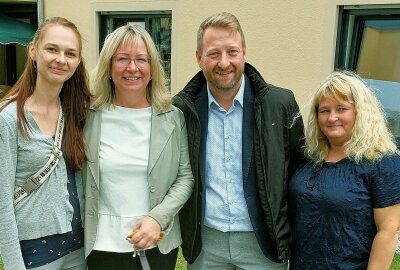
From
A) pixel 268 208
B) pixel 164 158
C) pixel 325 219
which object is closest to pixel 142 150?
pixel 164 158

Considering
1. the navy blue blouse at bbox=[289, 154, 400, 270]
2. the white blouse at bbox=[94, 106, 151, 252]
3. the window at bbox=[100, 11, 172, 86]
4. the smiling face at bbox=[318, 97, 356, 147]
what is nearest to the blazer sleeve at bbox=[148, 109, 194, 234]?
the white blouse at bbox=[94, 106, 151, 252]

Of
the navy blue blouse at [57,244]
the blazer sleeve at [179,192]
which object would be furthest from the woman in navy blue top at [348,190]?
the navy blue blouse at [57,244]

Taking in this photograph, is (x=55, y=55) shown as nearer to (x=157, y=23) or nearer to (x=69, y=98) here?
(x=69, y=98)

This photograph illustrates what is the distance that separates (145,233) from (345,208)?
97cm

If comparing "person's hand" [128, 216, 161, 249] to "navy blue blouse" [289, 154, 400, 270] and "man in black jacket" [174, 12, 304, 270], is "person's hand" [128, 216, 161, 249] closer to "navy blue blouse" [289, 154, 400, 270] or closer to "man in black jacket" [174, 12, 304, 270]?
"man in black jacket" [174, 12, 304, 270]

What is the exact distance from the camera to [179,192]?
2441mm

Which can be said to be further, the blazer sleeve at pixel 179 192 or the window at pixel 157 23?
the window at pixel 157 23

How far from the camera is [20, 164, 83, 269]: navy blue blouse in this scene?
216 centimetres

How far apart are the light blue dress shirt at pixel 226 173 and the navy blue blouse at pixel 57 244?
2.32 ft

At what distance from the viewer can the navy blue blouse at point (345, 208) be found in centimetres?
212

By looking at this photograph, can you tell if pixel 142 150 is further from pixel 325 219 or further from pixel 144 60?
pixel 325 219

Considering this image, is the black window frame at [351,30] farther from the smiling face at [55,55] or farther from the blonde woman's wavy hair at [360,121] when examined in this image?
the smiling face at [55,55]

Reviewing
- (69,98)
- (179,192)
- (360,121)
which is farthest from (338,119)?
(69,98)

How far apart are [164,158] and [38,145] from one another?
0.64 meters
